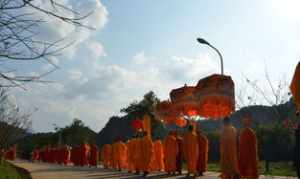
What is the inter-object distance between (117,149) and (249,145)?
42.7 feet

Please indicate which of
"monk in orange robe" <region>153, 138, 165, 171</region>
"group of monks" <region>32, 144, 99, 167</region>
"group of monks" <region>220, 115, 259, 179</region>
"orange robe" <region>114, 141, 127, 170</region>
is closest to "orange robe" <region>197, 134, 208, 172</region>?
"group of monks" <region>220, 115, 259, 179</region>

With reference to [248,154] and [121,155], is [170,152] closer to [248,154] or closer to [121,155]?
[248,154]

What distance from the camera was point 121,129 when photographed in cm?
6750

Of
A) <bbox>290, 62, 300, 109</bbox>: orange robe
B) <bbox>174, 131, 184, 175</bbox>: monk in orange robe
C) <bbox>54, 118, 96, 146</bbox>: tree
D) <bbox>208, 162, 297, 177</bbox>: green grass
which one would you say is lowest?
<bbox>208, 162, 297, 177</bbox>: green grass

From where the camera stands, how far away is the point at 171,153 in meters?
19.1

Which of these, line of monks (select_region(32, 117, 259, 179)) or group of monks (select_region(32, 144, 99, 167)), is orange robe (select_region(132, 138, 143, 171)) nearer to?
line of monks (select_region(32, 117, 259, 179))

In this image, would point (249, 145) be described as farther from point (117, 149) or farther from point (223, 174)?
point (117, 149)

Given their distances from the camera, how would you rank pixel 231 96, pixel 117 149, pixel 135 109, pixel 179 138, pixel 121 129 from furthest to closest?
pixel 121 129
pixel 135 109
pixel 117 149
pixel 179 138
pixel 231 96

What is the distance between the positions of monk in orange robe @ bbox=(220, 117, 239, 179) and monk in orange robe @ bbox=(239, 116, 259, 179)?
17cm

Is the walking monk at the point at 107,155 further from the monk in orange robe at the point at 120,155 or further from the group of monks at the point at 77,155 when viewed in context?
the group of monks at the point at 77,155

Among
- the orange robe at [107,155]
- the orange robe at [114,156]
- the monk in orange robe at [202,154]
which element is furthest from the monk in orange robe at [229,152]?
the orange robe at [107,155]

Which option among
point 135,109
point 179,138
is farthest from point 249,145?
point 135,109

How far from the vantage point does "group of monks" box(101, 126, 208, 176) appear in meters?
17.4

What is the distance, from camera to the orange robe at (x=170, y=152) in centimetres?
1908
